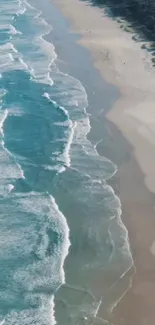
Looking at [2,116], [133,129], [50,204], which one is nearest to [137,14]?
[2,116]

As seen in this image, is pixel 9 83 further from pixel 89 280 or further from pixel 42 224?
pixel 89 280

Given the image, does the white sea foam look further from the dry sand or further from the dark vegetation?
the dark vegetation

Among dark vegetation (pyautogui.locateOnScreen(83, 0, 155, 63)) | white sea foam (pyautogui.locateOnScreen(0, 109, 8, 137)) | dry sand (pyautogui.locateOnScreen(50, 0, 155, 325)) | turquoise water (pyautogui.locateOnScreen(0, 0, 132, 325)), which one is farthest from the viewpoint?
dark vegetation (pyautogui.locateOnScreen(83, 0, 155, 63))

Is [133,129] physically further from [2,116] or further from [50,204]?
[50,204]

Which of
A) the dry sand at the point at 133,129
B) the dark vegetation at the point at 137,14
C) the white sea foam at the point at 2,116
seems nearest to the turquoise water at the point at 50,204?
the white sea foam at the point at 2,116

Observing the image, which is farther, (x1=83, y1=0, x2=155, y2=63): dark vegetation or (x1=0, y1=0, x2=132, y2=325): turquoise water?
(x1=83, y1=0, x2=155, y2=63): dark vegetation

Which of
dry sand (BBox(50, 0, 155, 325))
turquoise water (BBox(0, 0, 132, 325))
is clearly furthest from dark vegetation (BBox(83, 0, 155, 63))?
turquoise water (BBox(0, 0, 132, 325))

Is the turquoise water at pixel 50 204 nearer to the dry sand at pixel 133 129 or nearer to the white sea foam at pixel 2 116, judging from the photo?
the white sea foam at pixel 2 116
